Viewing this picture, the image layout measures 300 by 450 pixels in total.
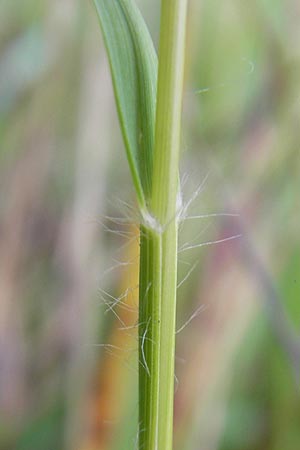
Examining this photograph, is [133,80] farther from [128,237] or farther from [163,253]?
[128,237]

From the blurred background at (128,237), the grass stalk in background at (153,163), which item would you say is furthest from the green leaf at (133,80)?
the blurred background at (128,237)

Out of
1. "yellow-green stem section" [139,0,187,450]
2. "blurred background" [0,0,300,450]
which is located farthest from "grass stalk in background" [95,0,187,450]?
"blurred background" [0,0,300,450]

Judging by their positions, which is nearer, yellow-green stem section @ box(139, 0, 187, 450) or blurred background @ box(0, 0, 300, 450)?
yellow-green stem section @ box(139, 0, 187, 450)

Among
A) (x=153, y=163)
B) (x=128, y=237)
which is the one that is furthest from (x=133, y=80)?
(x=128, y=237)

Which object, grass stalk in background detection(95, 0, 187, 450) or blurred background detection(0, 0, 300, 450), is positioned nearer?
grass stalk in background detection(95, 0, 187, 450)

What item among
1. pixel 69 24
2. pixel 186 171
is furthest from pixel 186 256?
pixel 69 24

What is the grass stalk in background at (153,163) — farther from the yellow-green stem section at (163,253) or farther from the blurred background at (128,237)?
the blurred background at (128,237)

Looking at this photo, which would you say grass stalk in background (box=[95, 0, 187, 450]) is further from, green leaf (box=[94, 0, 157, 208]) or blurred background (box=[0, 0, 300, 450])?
blurred background (box=[0, 0, 300, 450])
